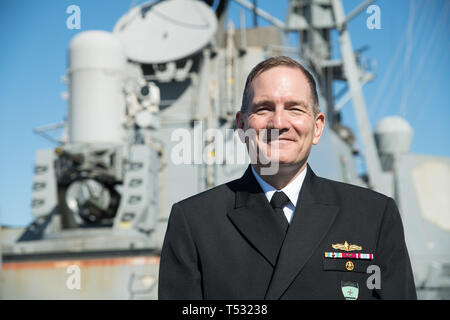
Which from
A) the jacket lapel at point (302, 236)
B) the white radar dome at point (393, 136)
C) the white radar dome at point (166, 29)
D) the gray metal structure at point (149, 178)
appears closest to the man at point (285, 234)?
the jacket lapel at point (302, 236)

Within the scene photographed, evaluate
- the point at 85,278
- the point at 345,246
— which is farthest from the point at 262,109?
the point at 85,278

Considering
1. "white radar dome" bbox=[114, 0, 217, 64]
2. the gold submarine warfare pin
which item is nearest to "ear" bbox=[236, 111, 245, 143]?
the gold submarine warfare pin

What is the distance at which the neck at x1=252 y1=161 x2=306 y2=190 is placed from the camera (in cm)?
159

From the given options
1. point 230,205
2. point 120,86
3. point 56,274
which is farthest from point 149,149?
point 230,205

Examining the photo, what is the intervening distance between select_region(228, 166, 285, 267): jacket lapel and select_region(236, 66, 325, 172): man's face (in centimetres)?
14

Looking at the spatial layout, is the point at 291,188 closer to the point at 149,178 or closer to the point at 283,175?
the point at 283,175

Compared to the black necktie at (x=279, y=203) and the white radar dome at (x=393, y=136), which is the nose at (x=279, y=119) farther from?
the white radar dome at (x=393, y=136)

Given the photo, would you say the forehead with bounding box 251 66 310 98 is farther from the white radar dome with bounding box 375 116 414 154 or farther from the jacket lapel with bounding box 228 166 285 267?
the white radar dome with bounding box 375 116 414 154

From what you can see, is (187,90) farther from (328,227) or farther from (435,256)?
(328,227)

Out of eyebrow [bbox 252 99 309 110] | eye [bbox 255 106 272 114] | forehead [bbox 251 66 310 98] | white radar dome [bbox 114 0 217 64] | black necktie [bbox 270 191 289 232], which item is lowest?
black necktie [bbox 270 191 289 232]

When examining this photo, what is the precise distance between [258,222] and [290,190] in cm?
15

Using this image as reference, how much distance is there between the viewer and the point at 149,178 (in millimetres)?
8656

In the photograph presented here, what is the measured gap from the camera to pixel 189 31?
11195mm

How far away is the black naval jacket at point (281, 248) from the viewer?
1.49m
